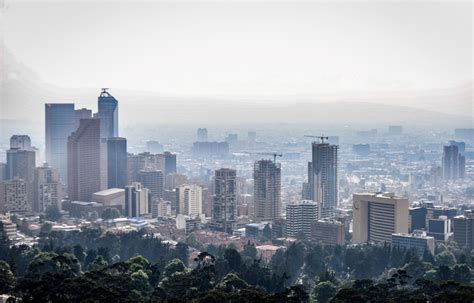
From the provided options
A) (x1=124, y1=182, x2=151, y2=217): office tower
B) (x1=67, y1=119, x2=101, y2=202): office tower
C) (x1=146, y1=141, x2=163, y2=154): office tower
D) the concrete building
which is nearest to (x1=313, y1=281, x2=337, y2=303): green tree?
(x1=124, y1=182, x2=151, y2=217): office tower

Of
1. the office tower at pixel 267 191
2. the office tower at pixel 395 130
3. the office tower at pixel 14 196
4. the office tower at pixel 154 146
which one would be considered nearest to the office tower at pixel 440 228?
the office tower at pixel 267 191

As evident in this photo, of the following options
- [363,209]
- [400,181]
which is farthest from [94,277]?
[400,181]

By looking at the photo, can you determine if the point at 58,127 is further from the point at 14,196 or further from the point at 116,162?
the point at 14,196

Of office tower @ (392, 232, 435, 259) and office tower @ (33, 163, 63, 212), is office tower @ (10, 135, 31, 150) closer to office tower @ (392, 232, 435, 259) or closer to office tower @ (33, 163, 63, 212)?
office tower @ (33, 163, 63, 212)

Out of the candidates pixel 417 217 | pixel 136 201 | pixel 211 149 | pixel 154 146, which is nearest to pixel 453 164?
pixel 211 149

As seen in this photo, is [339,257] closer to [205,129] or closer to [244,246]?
[244,246]

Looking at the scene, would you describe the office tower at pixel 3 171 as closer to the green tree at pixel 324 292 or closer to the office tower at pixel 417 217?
the office tower at pixel 417 217
